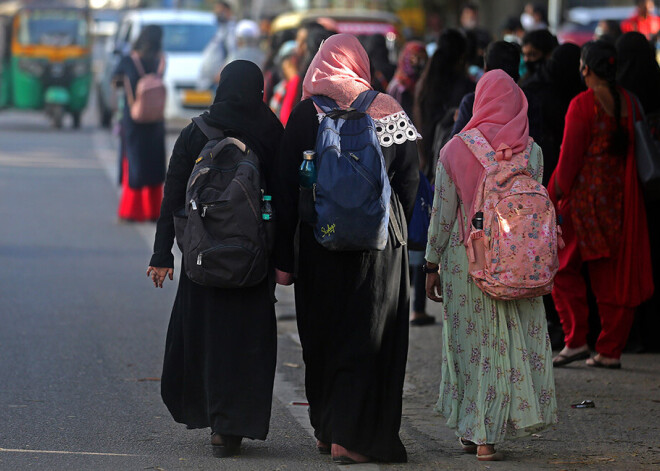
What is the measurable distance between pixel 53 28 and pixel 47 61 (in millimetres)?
1137

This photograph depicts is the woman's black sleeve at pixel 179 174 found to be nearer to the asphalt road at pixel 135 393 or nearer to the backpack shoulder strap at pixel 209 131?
the backpack shoulder strap at pixel 209 131

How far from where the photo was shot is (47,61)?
28016mm

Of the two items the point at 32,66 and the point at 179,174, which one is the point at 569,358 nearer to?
the point at 179,174

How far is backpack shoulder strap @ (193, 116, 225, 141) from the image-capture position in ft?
18.3

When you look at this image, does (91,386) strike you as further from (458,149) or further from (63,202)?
(63,202)

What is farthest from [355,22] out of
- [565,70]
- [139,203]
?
[565,70]

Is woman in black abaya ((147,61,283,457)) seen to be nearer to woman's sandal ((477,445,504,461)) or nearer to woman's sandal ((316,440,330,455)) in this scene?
woman's sandal ((316,440,330,455))

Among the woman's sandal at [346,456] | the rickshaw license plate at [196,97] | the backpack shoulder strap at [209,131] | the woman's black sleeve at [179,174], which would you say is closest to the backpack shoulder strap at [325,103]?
the backpack shoulder strap at [209,131]

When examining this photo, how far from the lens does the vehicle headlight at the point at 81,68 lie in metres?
28.0

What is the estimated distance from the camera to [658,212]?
8.17 meters

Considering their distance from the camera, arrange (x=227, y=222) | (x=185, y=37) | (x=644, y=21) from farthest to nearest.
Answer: (x=185, y=37) → (x=644, y=21) → (x=227, y=222)

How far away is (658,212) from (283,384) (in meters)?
2.48

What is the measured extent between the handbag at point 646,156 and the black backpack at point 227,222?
2570 mm

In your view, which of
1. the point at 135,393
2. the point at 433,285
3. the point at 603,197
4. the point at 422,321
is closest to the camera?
the point at 433,285
